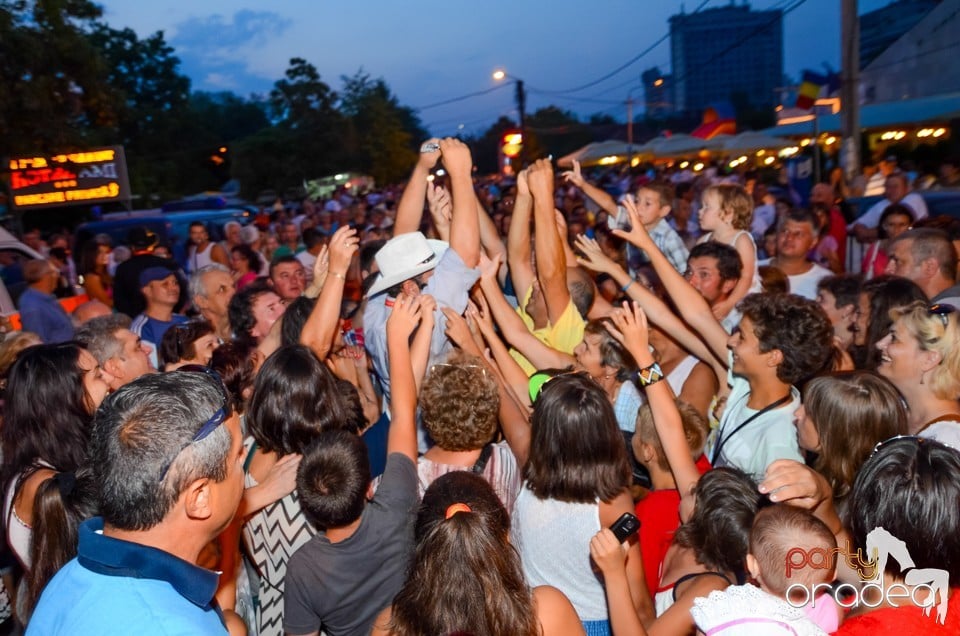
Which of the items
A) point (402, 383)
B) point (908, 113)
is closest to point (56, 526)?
point (402, 383)

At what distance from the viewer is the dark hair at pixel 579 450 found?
9.02 ft

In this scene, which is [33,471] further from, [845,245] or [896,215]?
[845,245]

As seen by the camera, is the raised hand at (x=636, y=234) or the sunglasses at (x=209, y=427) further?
the raised hand at (x=636, y=234)

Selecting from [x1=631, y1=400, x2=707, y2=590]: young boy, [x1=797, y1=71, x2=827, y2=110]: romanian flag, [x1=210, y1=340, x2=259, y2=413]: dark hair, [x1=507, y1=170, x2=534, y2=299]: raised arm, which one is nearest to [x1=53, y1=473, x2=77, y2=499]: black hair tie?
[x1=210, y1=340, x2=259, y2=413]: dark hair

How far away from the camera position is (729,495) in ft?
8.20

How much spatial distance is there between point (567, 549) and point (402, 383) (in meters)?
0.96

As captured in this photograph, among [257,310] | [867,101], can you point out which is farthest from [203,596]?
[867,101]

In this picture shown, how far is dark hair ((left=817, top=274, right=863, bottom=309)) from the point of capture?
465 centimetres

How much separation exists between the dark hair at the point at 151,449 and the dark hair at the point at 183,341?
2.65m

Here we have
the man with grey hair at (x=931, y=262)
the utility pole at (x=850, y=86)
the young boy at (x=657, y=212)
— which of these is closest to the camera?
the man with grey hair at (x=931, y=262)

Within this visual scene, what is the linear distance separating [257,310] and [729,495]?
3535 millimetres

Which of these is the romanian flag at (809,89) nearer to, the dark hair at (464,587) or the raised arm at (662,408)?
the raised arm at (662,408)

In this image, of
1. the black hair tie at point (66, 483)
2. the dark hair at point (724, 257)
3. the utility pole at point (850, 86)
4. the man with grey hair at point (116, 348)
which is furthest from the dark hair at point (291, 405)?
the utility pole at point (850, 86)

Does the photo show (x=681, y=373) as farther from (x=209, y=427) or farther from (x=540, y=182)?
(x=209, y=427)
